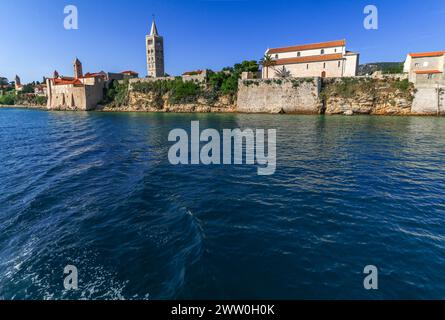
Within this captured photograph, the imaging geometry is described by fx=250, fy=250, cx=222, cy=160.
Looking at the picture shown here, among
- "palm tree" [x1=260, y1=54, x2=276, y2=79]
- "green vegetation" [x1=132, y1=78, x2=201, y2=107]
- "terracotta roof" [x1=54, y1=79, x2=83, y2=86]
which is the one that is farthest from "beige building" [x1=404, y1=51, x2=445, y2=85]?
"terracotta roof" [x1=54, y1=79, x2=83, y2=86]

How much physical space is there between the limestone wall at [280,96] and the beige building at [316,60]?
7.79m

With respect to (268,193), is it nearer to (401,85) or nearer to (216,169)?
(216,169)

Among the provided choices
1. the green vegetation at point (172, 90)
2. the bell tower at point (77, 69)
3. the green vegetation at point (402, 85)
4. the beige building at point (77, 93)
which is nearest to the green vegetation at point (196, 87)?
the green vegetation at point (172, 90)

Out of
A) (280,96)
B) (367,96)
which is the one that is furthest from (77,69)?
(367,96)

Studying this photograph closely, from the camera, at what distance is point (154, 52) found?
89.7m

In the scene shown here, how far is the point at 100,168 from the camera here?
1565 cm

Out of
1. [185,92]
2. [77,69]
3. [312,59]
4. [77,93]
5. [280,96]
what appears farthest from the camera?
[77,69]

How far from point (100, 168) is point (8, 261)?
361 inches

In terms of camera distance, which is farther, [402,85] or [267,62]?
[267,62]

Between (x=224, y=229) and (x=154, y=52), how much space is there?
94320 mm

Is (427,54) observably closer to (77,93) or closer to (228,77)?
(228,77)

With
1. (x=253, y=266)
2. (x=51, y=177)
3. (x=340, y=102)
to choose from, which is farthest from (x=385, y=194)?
(x=340, y=102)

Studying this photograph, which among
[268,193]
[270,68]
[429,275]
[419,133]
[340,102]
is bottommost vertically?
[429,275]

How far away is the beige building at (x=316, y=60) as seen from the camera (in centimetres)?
5562
